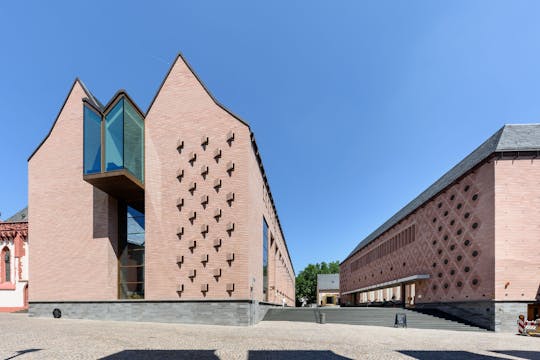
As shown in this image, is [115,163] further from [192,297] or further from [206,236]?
[192,297]

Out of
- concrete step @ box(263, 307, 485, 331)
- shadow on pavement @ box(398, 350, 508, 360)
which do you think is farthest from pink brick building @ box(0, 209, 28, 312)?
shadow on pavement @ box(398, 350, 508, 360)

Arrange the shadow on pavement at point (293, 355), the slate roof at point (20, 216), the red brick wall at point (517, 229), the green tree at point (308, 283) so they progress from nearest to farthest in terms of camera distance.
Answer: the shadow on pavement at point (293, 355), the red brick wall at point (517, 229), the slate roof at point (20, 216), the green tree at point (308, 283)

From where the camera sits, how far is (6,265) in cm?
3484

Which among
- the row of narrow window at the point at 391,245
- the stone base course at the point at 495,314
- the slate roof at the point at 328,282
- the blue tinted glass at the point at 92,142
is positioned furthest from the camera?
the slate roof at the point at 328,282

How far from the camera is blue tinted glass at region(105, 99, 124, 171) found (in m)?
20.7

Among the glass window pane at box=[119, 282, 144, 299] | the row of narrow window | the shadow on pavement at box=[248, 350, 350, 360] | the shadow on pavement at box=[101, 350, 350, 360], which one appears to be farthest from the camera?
the row of narrow window

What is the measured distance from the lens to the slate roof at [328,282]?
3524 inches

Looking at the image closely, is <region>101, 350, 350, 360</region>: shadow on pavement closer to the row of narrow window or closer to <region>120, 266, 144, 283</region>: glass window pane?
<region>120, 266, 144, 283</region>: glass window pane

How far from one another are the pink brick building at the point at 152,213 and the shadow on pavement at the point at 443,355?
10.6m

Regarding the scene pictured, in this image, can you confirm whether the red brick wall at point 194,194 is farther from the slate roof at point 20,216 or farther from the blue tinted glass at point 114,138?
the slate roof at point 20,216

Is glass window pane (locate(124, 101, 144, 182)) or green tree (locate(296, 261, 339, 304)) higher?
glass window pane (locate(124, 101, 144, 182))

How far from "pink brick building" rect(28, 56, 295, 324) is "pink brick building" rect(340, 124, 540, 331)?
15.6m

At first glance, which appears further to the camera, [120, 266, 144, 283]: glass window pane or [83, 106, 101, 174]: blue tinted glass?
[120, 266, 144, 283]: glass window pane

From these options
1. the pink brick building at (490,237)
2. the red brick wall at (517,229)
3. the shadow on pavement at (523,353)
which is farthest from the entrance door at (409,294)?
the shadow on pavement at (523,353)
